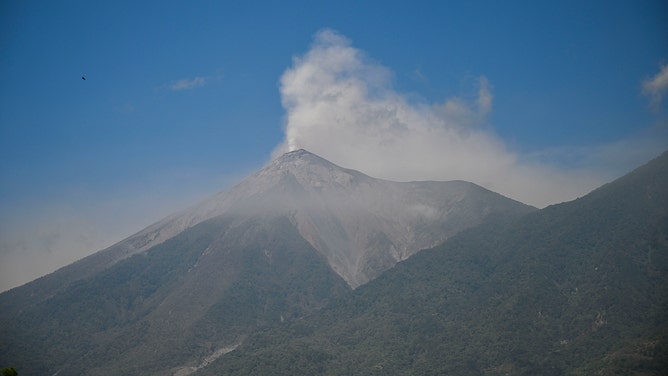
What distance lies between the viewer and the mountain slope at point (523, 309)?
126812mm

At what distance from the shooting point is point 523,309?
145m

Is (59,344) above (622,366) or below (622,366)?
above

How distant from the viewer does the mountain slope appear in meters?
127

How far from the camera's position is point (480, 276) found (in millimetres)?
176125

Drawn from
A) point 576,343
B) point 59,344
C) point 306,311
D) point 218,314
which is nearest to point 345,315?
point 306,311

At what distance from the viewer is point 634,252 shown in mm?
147625

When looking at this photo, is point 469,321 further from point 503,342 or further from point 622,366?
point 622,366

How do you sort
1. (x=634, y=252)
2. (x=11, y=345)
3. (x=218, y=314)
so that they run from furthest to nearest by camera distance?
(x=218, y=314) < (x=11, y=345) < (x=634, y=252)

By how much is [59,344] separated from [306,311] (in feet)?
226

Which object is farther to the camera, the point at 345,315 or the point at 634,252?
the point at 345,315

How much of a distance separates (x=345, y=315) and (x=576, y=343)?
210ft

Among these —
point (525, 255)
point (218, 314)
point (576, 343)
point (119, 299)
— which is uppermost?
point (119, 299)

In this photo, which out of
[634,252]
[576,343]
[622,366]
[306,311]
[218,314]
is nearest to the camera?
[622,366]

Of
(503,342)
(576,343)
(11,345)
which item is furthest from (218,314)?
(576,343)
